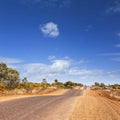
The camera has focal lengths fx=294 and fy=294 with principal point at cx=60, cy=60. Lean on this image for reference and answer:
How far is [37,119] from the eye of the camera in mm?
15031

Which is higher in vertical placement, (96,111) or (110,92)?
(110,92)

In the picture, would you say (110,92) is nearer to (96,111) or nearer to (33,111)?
(96,111)

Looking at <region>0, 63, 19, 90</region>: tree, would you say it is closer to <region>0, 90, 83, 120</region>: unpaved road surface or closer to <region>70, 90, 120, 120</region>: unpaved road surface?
<region>70, 90, 120, 120</region>: unpaved road surface

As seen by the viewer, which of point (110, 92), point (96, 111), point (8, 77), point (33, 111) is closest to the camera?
point (33, 111)

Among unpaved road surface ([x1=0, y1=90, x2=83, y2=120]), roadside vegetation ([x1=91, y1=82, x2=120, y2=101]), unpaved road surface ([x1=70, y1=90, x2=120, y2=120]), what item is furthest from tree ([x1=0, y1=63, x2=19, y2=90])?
unpaved road surface ([x1=0, y1=90, x2=83, y2=120])

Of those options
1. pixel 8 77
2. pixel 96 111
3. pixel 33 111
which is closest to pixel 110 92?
pixel 8 77

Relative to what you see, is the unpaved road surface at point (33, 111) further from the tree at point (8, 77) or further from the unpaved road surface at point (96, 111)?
the tree at point (8, 77)

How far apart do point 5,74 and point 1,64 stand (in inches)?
113

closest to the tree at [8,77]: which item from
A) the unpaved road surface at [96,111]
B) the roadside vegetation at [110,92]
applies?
the roadside vegetation at [110,92]

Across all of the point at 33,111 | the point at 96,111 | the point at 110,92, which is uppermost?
the point at 110,92

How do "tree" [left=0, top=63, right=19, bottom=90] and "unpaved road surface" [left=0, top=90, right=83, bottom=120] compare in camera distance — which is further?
"tree" [left=0, top=63, right=19, bottom=90]

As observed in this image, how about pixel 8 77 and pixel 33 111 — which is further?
pixel 8 77

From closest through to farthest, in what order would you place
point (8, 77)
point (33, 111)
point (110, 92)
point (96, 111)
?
point (33, 111)
point (96, 111)
point (8, 77)
point (110, 92)

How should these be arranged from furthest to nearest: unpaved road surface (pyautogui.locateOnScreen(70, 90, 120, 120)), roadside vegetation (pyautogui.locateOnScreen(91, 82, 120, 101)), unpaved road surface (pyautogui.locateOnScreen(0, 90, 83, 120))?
roadside vegetation (pyautogui.locateOnScreen(91, 82, 120, 101)), unpaved road surface (pyautogui.locateOnScreen(70, 90, 120, 120)), unpaved road surface (pyautogui.locateOnScreen(0, 90, 83, 120))
